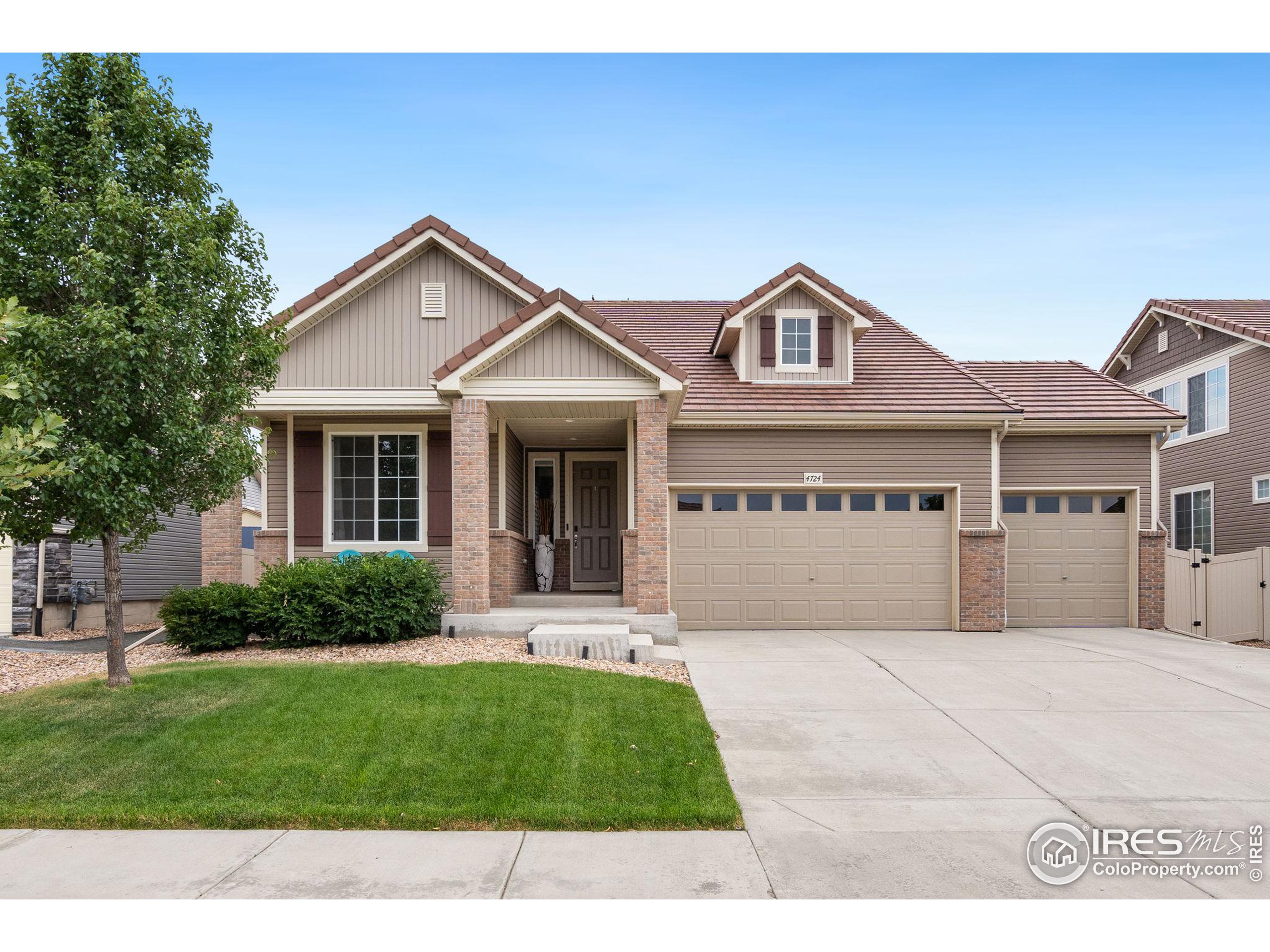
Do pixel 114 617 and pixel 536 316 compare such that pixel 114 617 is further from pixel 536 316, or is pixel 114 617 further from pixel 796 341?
pixel 796 341

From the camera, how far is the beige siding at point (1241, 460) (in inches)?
683

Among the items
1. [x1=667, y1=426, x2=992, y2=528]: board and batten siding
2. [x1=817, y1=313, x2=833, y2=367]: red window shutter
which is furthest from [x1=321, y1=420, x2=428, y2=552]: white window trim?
[x1=817, y1=313, x2=833, y2=367]: red window shutter

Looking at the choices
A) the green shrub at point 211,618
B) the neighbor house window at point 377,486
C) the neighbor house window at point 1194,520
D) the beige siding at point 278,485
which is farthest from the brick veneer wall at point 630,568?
the neighbor house window at point 1194,520

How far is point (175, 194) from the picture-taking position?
869 centimetres

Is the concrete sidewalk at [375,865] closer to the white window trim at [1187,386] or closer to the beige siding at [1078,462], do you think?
the beige siding at [1078,462]

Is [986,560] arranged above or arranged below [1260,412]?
below

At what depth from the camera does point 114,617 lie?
28.6ft

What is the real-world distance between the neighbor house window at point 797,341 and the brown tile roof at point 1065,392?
3.90m

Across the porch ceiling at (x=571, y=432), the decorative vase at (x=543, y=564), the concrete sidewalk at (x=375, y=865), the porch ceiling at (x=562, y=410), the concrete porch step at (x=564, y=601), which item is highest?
the porch ceiling at (x=562, y=410)

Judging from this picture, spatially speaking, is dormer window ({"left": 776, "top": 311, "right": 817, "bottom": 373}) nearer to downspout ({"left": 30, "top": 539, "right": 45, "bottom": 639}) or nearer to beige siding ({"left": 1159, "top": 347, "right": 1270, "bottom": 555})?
beige siding ({"left": 1159, "top": 347, "right": 1270, "bottom": 555})

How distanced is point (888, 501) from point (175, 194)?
11.2 meters

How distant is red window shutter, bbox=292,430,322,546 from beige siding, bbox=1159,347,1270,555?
1842cm

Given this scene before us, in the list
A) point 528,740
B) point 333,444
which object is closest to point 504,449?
point 333,444

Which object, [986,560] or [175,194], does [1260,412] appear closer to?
[986,560]
